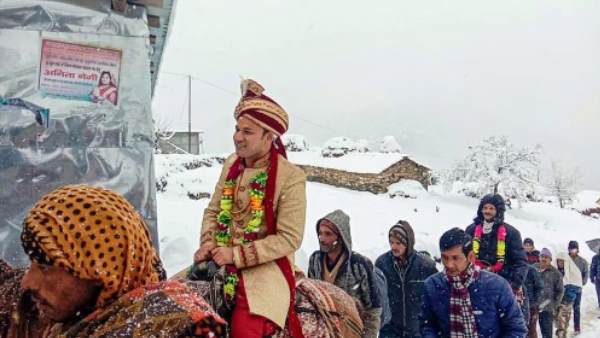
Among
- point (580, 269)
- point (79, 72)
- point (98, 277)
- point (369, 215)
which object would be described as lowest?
point (580, 269)

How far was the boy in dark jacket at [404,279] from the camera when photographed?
17.8 ft

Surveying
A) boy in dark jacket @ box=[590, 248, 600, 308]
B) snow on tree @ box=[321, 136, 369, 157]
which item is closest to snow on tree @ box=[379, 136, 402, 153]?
snow on tree @ box=[321, 136, 369, 157]

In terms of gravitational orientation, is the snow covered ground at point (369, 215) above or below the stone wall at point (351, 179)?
below

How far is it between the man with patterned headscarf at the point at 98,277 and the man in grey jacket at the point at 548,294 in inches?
336

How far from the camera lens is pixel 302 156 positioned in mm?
Result: 28438

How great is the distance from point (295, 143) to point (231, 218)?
27553 millimetres

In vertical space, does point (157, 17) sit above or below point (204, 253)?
above

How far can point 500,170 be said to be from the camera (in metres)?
36.3

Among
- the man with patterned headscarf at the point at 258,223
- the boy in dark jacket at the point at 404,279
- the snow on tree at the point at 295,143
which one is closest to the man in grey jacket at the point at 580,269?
the boy in dark jacket at the point at 404,279

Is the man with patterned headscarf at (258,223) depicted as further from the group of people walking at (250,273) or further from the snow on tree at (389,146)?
the snow on tree at (389,146)

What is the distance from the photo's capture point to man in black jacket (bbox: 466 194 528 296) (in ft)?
19.1

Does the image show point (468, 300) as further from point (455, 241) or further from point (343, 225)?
point (343, 225)

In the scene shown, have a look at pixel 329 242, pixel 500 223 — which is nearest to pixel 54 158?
pixel 329 242

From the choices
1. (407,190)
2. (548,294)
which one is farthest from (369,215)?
(548,294)
